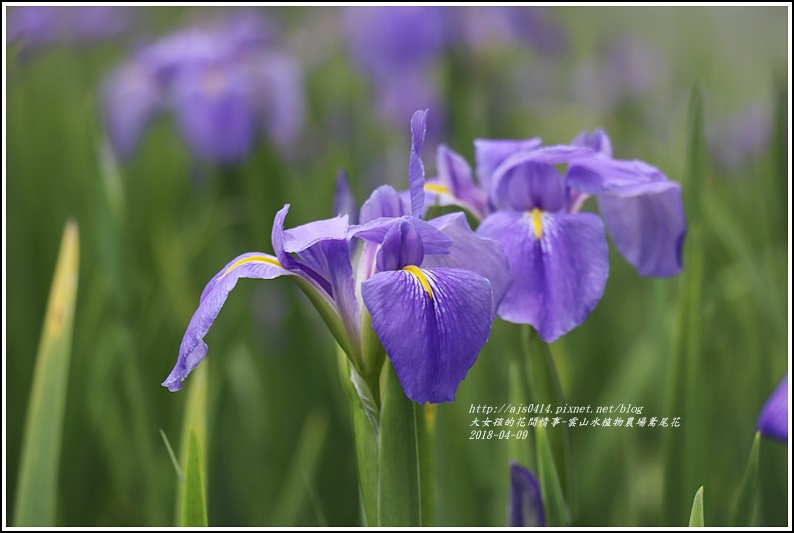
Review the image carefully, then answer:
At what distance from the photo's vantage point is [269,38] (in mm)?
2143

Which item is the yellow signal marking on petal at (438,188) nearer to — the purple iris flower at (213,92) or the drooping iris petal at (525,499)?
the drooping iris petal at (525,499)

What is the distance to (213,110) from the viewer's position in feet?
5.87

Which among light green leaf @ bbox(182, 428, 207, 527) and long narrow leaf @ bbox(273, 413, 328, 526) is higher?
light green leaf @ bbox(182, 428, 207, 527)

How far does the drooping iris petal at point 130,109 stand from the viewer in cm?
201

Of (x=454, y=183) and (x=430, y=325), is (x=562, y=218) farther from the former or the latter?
(x=430, y=325)

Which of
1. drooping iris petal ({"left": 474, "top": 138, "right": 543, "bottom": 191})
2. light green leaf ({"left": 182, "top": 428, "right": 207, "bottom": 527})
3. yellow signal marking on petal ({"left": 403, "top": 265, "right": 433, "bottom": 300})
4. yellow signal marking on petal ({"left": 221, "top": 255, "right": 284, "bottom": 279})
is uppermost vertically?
drooping iris petal ({"left": 474, "top": 138, "right": 543, "bottom": 191})

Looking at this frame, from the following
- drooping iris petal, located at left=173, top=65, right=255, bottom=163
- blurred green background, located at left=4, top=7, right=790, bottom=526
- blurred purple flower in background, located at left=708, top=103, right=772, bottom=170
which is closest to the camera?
blurred green background, located at left=4, top=7, right=790, bottom=526

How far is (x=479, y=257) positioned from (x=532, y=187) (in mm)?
161

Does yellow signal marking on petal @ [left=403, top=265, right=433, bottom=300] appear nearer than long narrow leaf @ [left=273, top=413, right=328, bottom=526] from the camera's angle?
Yes

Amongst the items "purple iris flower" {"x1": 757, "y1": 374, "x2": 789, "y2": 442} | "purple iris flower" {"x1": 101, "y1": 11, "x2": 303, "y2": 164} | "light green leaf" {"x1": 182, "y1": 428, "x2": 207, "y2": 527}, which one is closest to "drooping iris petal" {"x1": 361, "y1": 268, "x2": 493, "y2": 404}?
"light green leaf" {"x1": 182, "y1": 428, "x2": 207, "y2": 527}

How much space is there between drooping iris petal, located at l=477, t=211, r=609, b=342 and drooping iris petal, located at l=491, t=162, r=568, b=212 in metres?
0.05

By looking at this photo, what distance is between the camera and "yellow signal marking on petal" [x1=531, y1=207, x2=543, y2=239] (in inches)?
30.8

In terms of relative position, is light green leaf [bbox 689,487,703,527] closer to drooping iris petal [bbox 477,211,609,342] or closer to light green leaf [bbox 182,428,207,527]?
drooping iris petal [bbox 477,211,609,342]

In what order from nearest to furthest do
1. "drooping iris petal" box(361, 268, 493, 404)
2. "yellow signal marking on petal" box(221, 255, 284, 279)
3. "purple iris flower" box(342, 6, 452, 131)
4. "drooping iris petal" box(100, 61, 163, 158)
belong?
"drooping iris petal" box(361, 268, 493, 404)
"yellow signal marking on petal" box(221, 255, 284, 279)
"drooping iris petal" box(100, 61, 163, 158)
"purple iris flower" box(342, 6, 452, 131)
